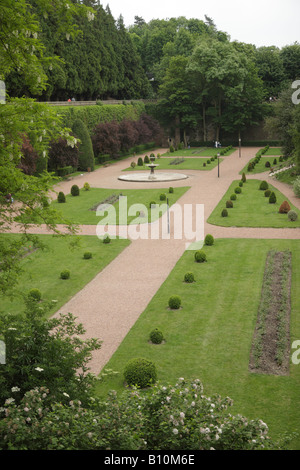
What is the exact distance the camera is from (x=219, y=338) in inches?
583

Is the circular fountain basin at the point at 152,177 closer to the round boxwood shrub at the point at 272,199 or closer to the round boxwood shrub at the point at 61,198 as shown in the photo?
the round boxwood shrub at the point at 61,198

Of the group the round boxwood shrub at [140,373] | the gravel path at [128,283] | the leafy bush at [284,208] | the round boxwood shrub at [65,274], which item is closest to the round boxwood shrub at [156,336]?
the gravel path at [128,283]

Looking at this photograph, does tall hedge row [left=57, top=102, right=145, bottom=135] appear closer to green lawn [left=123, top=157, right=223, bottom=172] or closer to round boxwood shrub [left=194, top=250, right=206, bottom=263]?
green lawn [left=123, top=157, right=223, bottom=172]

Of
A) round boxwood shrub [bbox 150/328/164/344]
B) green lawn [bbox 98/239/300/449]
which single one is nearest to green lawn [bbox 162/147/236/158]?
green lawn [bbox 98/239/300/449]

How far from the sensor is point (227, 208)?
31.9 metres

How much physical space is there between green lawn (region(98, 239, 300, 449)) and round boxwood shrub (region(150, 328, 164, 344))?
0.55 feet

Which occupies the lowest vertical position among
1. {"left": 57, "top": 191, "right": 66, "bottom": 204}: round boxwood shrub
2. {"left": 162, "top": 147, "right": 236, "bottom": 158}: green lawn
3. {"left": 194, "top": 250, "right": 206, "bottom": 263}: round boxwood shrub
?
{"left": 194, "top": 250, "right": 206, "bottom": 263}: round boxwood shrub

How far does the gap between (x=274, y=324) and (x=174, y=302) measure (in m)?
3.34

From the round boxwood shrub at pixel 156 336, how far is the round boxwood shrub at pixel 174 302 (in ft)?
7.87

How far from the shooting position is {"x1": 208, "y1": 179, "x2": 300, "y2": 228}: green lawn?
27.9 meters

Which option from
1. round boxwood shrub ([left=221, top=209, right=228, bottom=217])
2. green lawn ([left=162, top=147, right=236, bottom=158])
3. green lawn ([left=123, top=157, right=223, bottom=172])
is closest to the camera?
round boxwood shrub ([left=221, top=209, right=228, bottom=217])

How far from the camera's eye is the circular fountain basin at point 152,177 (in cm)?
4312

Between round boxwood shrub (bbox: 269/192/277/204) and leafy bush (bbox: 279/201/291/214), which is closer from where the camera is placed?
leafy bush (bbox: 279/201/291/214)
